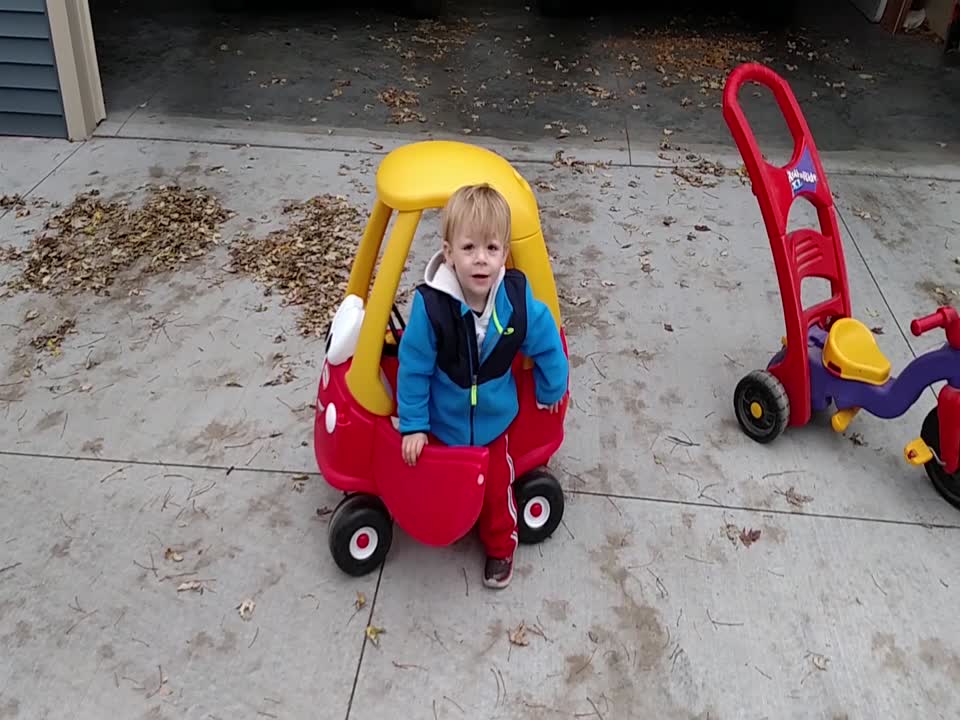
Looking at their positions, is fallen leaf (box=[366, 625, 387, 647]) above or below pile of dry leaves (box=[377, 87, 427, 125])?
above

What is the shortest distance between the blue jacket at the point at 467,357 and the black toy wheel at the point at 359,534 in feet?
1.17

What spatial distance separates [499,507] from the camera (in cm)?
245

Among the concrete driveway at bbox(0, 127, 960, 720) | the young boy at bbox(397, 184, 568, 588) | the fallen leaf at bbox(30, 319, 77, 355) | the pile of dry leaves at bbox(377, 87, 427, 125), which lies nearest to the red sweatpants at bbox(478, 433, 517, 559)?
the young boy at bbox(397, 184, 568, 588)

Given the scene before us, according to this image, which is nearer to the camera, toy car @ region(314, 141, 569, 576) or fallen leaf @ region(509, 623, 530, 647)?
toy car @ region(314, 141, 569, 576)

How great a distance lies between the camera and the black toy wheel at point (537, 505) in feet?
8.46

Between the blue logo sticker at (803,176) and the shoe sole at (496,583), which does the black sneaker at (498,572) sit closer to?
the shoe sole at (496,583)

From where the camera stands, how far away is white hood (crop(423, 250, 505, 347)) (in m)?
2.09

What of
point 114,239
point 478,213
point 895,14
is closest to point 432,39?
point 114,239

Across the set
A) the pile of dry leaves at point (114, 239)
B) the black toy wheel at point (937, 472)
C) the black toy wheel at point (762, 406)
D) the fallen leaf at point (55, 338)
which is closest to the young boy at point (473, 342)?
the black toy wheel at point (762, 406)

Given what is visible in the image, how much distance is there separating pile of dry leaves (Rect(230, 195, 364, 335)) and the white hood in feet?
5.32

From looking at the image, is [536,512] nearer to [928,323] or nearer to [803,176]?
[928,323]

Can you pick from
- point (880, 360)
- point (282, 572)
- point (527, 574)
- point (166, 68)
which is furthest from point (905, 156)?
point (166, 68)

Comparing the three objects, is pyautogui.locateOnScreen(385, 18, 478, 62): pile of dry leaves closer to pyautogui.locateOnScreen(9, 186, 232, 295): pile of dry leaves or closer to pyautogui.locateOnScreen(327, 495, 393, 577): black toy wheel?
pyautogui.locateOnScreen(9, 186, 232, 295): pile of dry leaves

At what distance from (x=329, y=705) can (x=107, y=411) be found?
5.17ft
